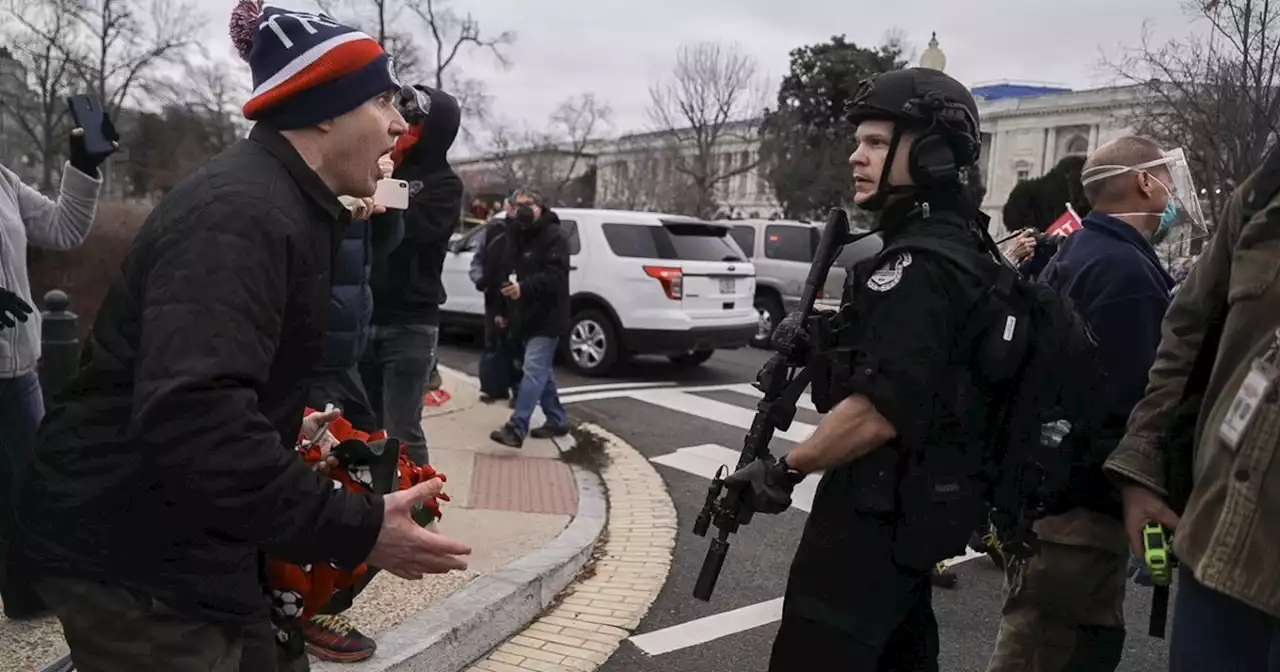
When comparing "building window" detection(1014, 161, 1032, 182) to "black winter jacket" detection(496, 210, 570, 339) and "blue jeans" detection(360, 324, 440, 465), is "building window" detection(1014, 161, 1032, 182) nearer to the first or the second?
"black winter jacket" detection(496, 210, 570, 339)

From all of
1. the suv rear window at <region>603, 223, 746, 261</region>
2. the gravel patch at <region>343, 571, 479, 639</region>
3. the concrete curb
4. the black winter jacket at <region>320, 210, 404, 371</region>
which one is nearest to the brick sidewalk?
the concrete curb

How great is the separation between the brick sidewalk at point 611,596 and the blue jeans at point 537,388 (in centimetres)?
87

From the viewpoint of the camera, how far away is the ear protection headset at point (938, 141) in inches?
94.1

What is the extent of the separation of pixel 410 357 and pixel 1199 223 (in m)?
3.56

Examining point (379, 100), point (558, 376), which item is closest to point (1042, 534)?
point (379, 100)

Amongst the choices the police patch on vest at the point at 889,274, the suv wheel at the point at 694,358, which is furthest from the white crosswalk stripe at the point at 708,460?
the suv wheel at the point at 694,358

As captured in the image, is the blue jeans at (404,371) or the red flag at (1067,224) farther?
the red flag at (1067,224)

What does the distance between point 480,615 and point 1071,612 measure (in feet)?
7.19

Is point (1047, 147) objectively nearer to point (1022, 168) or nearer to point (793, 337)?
point (1022, 168)

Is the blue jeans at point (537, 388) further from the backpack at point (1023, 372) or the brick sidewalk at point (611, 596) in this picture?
the backpack at point (1023, 372)

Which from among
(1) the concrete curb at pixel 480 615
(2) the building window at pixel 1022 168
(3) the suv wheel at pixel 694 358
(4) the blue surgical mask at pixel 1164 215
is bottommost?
(1) the concrete curb at pixel 480 615

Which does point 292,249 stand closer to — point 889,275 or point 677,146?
point 889,275

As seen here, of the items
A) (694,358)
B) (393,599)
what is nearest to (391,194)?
(393,599)

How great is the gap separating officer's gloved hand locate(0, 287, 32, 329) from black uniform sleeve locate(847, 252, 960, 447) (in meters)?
2.49
